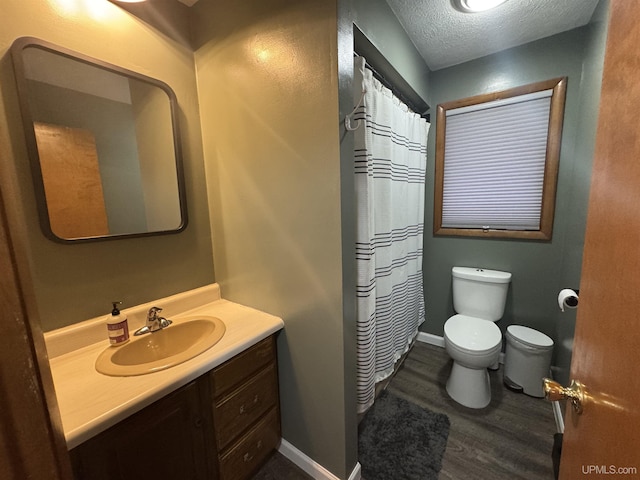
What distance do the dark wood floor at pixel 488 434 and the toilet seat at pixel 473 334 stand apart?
437 mm

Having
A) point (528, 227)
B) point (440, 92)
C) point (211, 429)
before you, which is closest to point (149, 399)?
point (211, 429)

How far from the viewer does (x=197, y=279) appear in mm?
1486

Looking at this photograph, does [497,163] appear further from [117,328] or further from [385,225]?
[117,328]

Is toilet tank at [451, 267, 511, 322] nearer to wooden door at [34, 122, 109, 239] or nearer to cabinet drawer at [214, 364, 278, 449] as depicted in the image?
cabinet drawer at [214, 364, 278, 449]

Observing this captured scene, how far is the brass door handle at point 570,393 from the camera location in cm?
60

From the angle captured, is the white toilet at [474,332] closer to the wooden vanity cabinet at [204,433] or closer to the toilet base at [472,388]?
the toilet base at [472,388]

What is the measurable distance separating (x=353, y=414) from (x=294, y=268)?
77cm

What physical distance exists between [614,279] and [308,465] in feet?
4.92

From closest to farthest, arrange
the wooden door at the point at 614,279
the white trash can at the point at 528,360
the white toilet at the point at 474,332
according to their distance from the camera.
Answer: the wooden door at the point at 614,279
the white toilet at the point at 474,332
the white trash can at the point at 528,360

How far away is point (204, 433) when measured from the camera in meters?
1.00

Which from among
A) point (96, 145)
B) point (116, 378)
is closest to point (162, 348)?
point (116, 378)

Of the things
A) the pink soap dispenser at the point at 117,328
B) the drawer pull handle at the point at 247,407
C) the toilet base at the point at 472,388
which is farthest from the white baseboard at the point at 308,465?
the pink soap dispenser at the point at 117,328

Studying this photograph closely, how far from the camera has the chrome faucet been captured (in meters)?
1.16

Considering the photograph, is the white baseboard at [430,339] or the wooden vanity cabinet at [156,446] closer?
the wooden vanity cabinet at [156,446]
